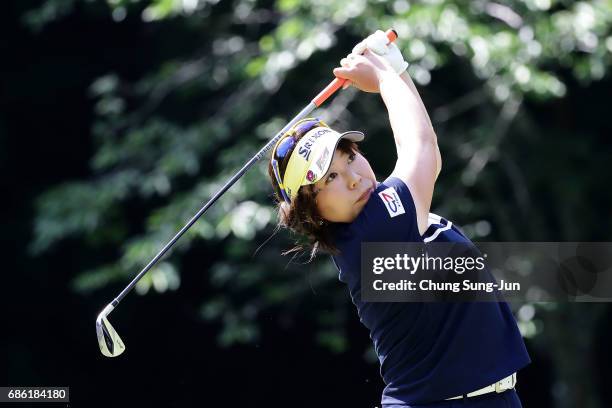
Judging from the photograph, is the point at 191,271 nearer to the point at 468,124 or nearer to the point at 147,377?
the point at 147,377

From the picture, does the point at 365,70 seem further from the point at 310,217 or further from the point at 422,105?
the point at 310,217

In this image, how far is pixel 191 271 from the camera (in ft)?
22.6

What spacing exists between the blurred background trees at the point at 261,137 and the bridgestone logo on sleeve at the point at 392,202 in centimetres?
264

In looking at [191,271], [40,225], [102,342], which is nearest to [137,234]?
[191,271]

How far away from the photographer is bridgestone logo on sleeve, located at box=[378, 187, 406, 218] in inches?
89.4

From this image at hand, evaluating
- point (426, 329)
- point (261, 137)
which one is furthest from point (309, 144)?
point (261, 137)

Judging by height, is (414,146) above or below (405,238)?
above

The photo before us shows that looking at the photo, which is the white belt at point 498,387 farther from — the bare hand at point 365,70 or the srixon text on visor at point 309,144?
the bare hand at point 365,70

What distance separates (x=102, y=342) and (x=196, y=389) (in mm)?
4395

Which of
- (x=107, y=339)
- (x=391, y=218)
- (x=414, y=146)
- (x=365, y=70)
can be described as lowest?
(x=107, y=339)

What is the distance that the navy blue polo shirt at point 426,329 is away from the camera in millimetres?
2289

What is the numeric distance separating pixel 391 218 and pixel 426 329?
0.29 m

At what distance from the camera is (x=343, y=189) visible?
2326mm

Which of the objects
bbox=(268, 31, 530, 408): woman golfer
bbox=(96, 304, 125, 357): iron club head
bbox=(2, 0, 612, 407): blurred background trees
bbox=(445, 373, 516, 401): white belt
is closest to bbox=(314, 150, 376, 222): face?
bbox=(268, 31, 530, 408): woman golfer
